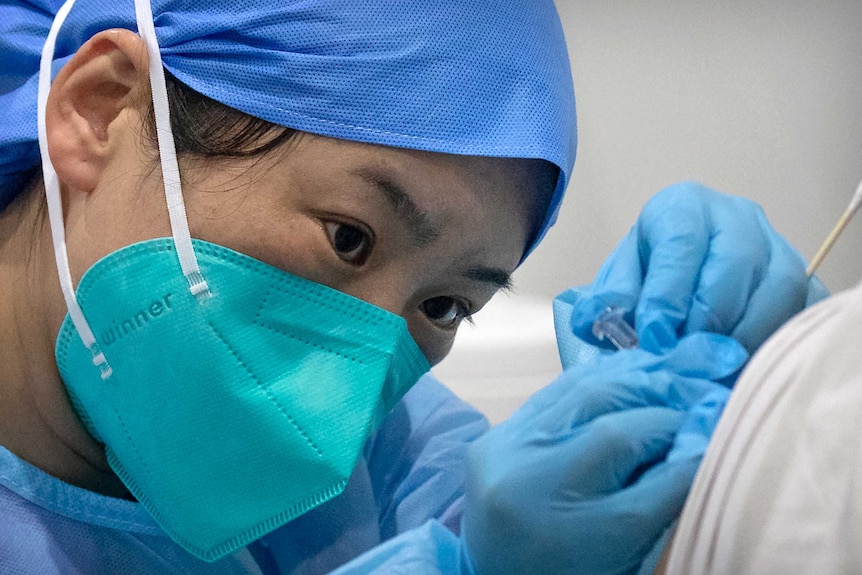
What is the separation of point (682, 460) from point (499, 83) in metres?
0.37

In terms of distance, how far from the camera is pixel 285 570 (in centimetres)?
107

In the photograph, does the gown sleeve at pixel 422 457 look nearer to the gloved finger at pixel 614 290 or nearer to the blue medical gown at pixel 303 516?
the blue medical gown at pixel 303 516

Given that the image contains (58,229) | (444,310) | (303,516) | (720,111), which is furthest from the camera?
(720,111)

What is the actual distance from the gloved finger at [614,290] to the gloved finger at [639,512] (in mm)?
153

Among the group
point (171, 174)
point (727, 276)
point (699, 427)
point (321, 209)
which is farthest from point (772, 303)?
point (171, 174)

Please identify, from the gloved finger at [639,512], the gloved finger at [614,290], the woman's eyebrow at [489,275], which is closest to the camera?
the gloved finger at [639,512]

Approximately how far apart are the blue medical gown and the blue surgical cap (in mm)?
350

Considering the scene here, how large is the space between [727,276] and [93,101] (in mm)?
571

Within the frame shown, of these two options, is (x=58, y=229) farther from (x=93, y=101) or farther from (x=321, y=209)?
(x=321, y=209)

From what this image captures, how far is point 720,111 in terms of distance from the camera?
1.24 m

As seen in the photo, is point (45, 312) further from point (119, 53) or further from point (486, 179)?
point (486, 179)

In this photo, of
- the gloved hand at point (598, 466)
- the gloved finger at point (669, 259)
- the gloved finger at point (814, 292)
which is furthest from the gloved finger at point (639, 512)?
the gloved finger at point (814, 292)

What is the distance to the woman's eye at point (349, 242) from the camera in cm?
74

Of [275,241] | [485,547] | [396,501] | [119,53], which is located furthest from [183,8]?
[396,501]
